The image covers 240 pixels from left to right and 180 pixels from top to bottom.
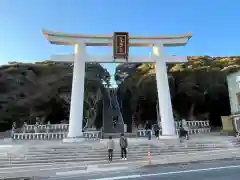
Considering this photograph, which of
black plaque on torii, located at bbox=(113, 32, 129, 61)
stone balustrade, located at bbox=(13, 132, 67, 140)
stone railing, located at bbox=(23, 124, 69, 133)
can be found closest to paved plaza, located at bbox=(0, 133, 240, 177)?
stone balustrade, located at bbox=(13, 132, 67, 140)

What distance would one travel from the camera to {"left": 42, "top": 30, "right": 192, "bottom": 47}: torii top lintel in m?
19.9

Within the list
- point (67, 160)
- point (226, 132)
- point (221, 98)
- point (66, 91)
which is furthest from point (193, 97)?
point (67, 160)

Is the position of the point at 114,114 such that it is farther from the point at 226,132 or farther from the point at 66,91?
the point at 226,132

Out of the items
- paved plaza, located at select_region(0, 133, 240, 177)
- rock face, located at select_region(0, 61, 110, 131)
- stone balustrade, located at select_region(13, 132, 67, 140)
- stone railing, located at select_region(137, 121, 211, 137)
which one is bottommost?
paved plaza, located at select_region(0, 133, 240, 177)

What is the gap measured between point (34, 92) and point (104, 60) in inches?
630

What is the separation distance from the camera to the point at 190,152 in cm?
1464

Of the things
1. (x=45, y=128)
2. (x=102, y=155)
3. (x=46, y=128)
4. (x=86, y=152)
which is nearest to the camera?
(x=102, y=155)

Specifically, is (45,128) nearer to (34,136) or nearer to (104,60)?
(34,136)

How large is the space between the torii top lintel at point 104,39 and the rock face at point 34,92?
10757 millimetres

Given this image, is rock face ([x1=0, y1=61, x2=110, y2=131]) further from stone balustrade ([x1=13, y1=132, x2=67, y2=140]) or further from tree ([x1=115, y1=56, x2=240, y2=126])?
stone balustrade ([x1=13, y1=132, x2=67, y2=140])

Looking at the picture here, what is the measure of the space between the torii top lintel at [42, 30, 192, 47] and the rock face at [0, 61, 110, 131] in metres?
10.8

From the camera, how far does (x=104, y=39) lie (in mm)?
20500

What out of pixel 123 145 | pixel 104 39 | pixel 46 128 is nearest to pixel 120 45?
pixel 104 39

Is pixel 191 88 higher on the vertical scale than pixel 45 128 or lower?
higher
